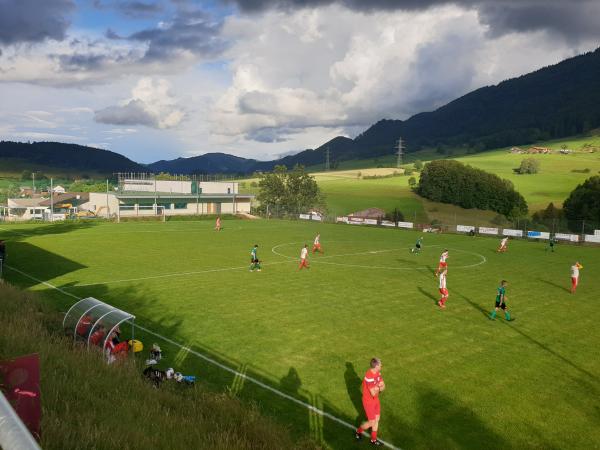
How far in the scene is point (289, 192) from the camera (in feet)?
332

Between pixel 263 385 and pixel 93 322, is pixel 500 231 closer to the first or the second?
pixel 263 385

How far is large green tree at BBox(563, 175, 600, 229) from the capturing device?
250 feet

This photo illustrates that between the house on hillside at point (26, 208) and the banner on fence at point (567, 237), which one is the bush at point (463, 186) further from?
the house on hillside at point (26, 208)

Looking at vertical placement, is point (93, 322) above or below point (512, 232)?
above

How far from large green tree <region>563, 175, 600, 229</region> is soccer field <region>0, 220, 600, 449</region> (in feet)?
151

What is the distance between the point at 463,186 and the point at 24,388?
11157 centimetres

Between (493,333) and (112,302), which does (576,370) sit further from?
(112,302)

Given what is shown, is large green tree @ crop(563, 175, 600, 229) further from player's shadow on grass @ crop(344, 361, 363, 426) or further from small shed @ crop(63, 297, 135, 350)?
small shed @ crop(63, 297, 135, 350)

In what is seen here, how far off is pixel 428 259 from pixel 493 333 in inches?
801

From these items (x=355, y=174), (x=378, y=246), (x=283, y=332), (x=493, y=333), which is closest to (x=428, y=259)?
(x=378, y=246)

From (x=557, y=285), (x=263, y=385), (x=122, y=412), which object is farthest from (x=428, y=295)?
(x=122, y=412)

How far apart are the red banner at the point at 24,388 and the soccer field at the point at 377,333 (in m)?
6.48

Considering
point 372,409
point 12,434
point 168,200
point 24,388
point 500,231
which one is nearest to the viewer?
point 12,434

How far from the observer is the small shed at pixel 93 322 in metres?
13.9
